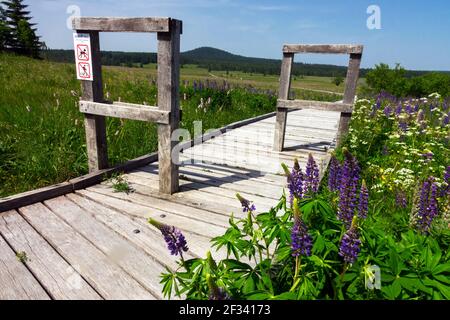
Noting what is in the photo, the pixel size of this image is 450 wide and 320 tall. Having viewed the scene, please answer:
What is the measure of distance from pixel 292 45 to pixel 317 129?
13.3 ft

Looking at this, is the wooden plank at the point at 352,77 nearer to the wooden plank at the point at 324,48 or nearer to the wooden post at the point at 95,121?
the wooden plank at the point at 324,48

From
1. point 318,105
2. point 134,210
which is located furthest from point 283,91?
point 134,210

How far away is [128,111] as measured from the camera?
399 cm

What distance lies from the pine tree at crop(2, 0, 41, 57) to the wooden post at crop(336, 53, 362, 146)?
2631 inches

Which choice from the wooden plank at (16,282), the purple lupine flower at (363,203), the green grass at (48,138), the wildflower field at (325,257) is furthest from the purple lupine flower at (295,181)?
the green grass at (48,138)

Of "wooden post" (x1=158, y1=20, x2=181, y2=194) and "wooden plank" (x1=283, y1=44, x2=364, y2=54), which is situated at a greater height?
"wooden plank" (x1=283, y1=44, x2=364, y2=54)

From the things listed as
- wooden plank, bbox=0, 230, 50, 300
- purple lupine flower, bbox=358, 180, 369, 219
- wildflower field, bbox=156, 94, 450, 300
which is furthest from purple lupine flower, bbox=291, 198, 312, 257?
wooden plank, bbox=0, 230, 50, 300

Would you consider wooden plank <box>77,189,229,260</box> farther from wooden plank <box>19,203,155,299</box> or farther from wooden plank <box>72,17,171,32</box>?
wooden plank <box>72,17,171,32</box>

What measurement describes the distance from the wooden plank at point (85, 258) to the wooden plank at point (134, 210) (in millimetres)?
525

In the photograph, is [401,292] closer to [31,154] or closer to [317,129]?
[31,154]

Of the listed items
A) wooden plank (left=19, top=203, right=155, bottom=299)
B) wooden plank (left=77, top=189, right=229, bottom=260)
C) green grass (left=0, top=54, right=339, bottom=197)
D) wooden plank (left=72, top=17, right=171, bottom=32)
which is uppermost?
wooden plank (left=72, top=17, right=171, bottom=32)

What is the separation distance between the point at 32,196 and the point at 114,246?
4.98ft

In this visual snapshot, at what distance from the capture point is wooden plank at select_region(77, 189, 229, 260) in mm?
2920
